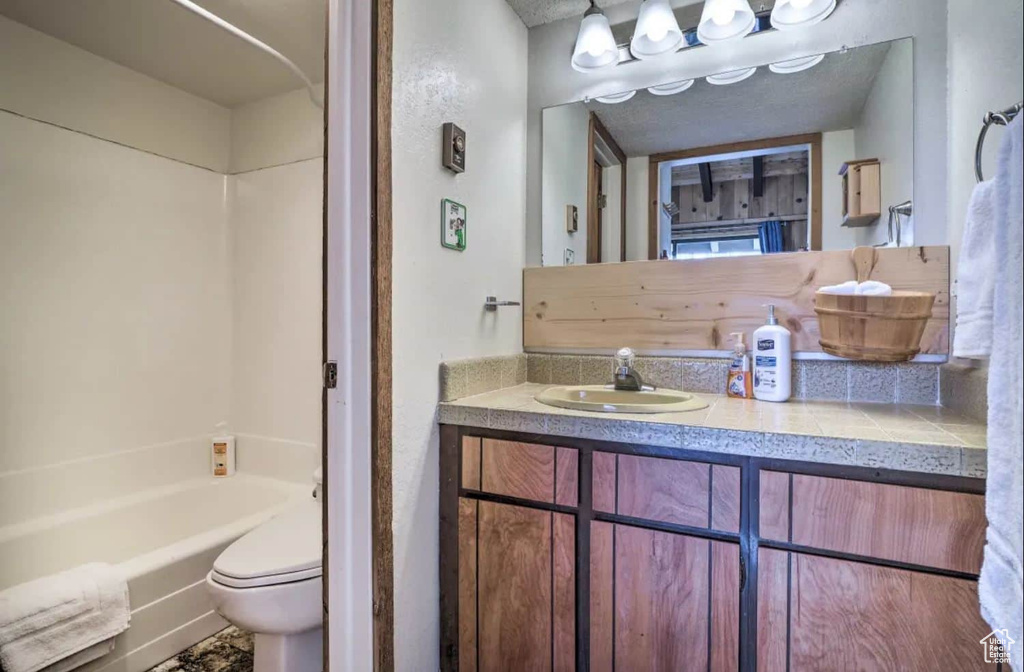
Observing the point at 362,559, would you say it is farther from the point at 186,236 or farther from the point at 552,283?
the point at 186,236

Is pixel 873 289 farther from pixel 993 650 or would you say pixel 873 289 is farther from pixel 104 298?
pixel 104 298

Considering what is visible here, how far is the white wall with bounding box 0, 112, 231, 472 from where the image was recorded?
1.80 m

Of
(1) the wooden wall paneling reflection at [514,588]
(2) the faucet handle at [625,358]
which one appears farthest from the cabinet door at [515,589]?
(2) the faucet handle at [625,358]

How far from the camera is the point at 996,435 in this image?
0.67 m

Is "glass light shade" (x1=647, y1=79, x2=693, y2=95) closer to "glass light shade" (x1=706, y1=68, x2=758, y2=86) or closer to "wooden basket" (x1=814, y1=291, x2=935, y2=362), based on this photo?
"glass light shade" (x1=706, y1=68, x2=758, y2=86)

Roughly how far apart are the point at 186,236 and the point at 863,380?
2871 mm

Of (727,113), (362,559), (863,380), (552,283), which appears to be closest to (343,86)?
(552,283)

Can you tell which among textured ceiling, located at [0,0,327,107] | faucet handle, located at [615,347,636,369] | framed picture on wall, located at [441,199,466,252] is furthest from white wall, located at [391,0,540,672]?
textured ceiling, located at [0,0,327,107]

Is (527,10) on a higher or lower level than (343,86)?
higher

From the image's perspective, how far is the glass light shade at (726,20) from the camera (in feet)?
4.86

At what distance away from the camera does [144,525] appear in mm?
2100

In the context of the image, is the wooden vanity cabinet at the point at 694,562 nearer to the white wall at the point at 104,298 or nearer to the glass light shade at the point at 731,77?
the glass light shade at the point at 731,77

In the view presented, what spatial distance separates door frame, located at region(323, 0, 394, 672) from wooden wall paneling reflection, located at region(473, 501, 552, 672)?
0.26 meters

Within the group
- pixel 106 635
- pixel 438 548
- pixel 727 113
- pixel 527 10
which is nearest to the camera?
pixel 438 548
